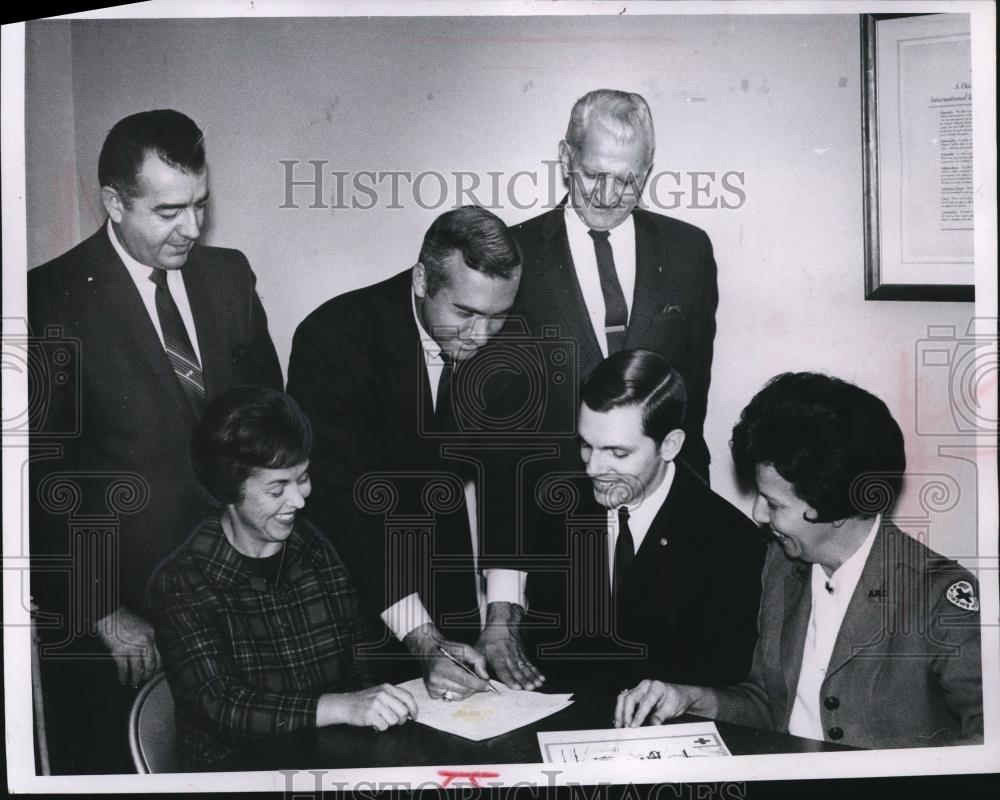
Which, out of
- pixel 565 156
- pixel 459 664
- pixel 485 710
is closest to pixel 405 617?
pixel 459 664

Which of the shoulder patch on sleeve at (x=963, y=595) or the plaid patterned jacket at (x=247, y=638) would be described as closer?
the plaid patterned jacket at (x=247, y=638)

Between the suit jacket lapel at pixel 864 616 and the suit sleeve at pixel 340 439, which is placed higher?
the suit sleeve at pixel 340 439

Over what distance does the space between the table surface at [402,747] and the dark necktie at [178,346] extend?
76 centimetres

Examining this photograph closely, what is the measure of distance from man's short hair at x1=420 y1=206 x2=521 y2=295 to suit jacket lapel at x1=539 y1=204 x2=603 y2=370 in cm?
7

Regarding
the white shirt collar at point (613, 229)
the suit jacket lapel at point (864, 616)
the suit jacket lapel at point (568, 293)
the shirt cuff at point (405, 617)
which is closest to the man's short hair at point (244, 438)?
the shirt cuff at point (405, 617)

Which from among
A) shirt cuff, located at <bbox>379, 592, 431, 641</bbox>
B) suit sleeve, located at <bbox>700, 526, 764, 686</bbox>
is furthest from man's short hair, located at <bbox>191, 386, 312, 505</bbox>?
suit sleeve, located at <bbox>700, 526, 764, 686</bbox>

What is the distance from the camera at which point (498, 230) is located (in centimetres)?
213

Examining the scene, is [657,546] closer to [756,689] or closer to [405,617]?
[756,689]

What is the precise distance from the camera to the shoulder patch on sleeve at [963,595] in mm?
Answer: 2191

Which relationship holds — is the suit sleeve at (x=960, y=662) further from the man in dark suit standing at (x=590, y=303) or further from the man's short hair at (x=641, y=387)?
the man's short hair at (x=641, y=387)

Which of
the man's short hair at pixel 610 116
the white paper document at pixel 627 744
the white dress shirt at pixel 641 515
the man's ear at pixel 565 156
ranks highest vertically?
the man's short hair at pixel 610 116

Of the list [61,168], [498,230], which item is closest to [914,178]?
[498,230]

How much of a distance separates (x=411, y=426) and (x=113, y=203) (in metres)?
0.81

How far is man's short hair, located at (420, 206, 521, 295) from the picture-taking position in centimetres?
212
